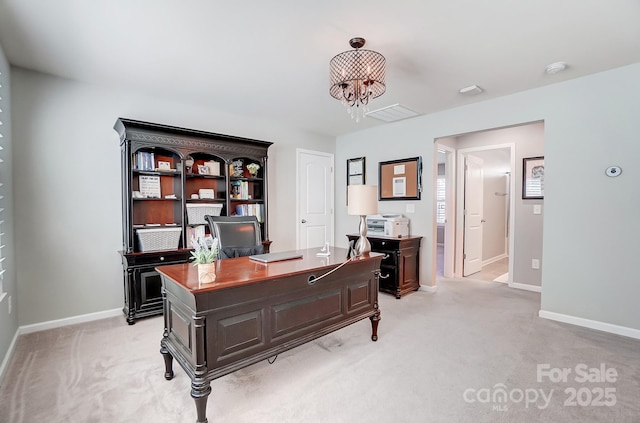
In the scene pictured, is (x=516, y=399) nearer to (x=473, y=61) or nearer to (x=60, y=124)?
(x=473, y=61)

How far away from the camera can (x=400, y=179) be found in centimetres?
445

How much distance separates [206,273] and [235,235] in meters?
1.29

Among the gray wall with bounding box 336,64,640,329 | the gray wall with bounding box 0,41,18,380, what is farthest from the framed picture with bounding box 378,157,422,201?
the gray wall with bounding box 0,41,18,380

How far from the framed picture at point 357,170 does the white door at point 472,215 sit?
67.4 inches

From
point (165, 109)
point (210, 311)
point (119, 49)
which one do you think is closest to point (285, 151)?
point (165, 109)

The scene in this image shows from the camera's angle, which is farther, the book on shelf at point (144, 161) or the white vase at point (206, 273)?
the book on shelf at point (144, 161)

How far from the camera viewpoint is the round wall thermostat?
8.93 feet

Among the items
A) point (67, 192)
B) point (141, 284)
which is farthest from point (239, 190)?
point (67, 192)

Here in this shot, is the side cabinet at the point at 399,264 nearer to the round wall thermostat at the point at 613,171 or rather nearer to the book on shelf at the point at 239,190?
the book on shelf at the point at 239,190

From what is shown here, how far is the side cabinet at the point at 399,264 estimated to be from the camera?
385cm

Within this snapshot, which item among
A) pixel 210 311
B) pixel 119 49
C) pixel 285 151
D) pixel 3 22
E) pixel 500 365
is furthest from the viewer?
pixel 285 151

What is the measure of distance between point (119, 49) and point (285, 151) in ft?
8.26

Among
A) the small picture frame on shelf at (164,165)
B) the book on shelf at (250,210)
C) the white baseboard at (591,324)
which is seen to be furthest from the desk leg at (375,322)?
the small picture frame on shelf at (164,165)

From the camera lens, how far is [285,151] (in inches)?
183
